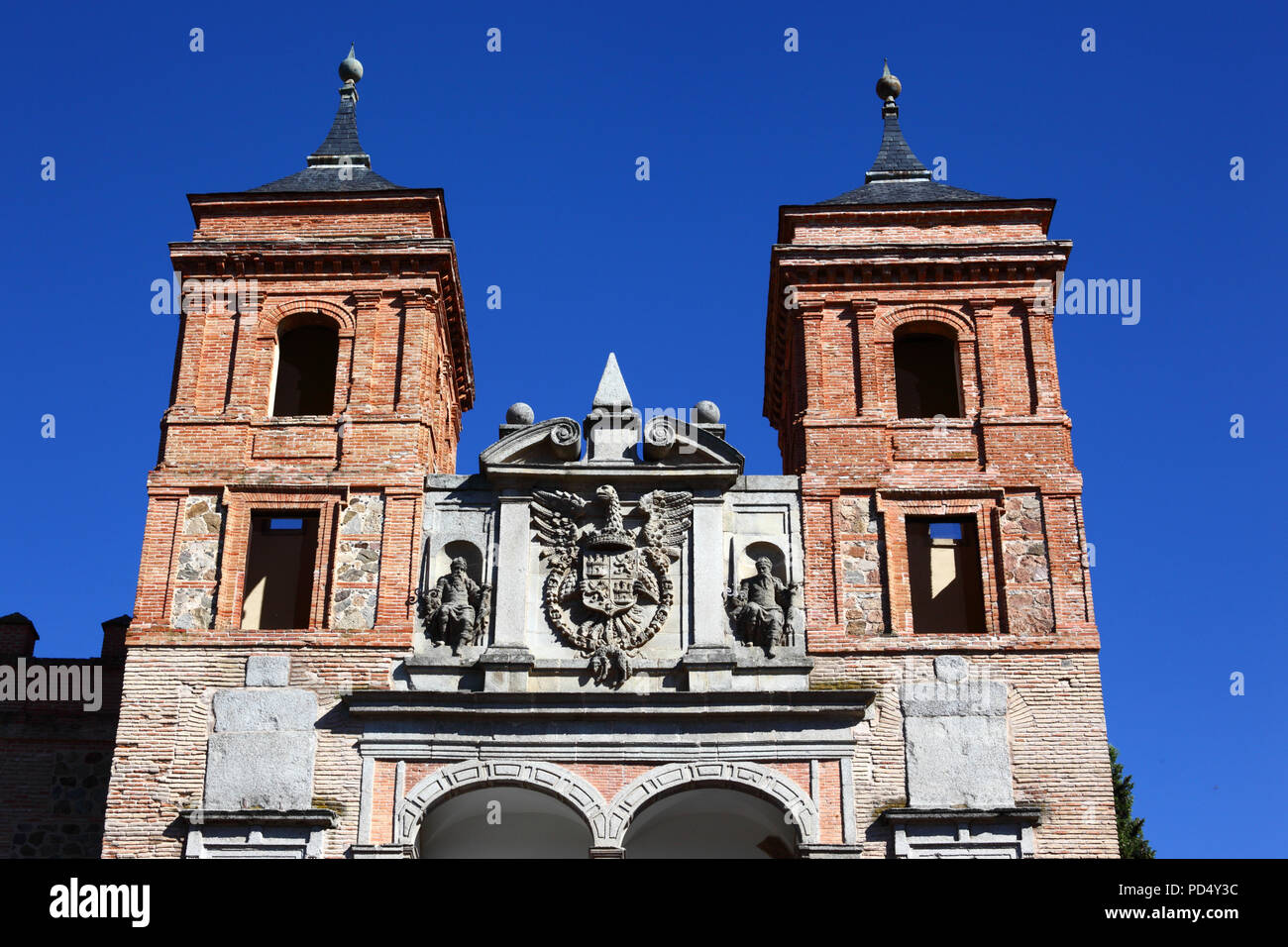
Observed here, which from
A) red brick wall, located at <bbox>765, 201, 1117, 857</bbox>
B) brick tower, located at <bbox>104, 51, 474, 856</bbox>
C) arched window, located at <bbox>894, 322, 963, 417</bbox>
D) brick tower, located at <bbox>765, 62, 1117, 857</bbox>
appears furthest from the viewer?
arched window, located at <bbox>894, 322, 963, 417</bbox>

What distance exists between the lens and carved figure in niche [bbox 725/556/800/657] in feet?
71.2

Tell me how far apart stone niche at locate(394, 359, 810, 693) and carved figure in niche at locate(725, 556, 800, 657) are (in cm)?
2

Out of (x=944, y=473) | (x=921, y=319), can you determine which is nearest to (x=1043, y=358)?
(x=921, y=319)

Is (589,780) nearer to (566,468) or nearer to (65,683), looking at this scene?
(566,468)

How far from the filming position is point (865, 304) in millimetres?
24391

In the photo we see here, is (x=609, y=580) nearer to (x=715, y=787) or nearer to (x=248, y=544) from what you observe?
(x=715, y=787)

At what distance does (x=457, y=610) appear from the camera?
71.3 ft

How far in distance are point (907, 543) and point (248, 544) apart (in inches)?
358

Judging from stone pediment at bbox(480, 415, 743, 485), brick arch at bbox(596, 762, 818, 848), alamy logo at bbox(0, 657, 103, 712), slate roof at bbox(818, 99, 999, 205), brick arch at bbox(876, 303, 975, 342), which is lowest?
brick arch at bbox(596, 762, 818, 848)

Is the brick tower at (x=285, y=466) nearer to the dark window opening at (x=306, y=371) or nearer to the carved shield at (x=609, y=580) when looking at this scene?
the dark window opening at (x=306, y=371)

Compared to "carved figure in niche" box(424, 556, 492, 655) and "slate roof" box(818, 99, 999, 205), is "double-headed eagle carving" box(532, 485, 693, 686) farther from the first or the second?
"slate roof" box(818, 99, 999, 205)
